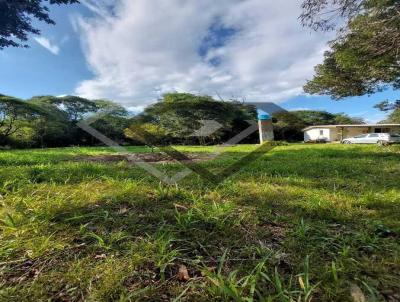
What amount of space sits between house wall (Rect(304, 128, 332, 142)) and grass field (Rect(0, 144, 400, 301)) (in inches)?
1241

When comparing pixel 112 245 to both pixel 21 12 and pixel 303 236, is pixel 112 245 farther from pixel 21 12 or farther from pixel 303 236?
pixel 21 12

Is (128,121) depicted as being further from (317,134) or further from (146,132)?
(317,134)

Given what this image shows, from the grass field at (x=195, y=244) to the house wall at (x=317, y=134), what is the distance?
31.5 metres

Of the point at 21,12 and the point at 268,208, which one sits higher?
the point at 21,12

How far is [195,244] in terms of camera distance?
65.7 inches

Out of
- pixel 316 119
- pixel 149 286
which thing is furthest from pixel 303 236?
pixel 316 119

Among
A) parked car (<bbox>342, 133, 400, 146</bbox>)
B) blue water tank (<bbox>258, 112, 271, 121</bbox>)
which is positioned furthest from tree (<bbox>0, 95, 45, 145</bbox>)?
parked car (<bbox>342, 133, 400, 146</bbox>)

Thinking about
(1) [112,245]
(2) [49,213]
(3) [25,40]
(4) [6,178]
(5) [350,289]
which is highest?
(3) [25,40]

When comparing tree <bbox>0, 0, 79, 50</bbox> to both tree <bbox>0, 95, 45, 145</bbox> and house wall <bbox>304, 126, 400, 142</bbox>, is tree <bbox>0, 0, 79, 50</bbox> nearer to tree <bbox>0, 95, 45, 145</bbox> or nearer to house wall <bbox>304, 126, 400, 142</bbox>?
tree <bbox>0, 95, 45, 145</bbox>

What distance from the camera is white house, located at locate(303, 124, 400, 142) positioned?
3132 cm

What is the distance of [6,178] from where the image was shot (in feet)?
10.6

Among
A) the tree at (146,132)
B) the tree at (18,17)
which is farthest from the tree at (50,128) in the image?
the tree at (146,132)

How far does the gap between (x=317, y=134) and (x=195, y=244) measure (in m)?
34.8

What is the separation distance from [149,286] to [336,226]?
151 cm
